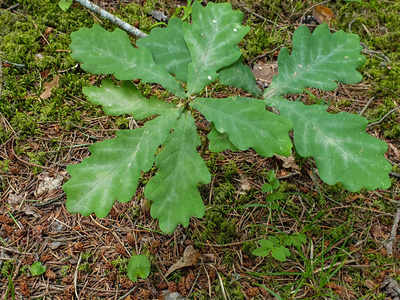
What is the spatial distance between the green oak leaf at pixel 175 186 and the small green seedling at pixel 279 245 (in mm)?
655

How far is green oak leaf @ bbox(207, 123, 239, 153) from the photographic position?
1779 mm

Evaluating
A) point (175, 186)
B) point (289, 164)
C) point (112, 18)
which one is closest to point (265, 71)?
point (289, 164)

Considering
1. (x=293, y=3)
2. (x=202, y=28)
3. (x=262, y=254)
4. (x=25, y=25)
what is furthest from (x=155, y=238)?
(x=293, y=3)

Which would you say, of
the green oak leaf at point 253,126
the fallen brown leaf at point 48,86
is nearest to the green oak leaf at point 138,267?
the green oak leaf at point 253,126

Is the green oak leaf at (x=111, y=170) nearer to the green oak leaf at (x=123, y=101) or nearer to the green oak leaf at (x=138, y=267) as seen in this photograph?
the green oak leaf at (x=123, y=101)

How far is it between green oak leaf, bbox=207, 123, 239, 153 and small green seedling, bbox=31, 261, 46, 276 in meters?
1.28

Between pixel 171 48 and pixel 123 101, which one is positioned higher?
pixel 171 48

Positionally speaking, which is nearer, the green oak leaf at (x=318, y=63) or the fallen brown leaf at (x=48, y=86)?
the green oak leaf at (x=318, y=63)

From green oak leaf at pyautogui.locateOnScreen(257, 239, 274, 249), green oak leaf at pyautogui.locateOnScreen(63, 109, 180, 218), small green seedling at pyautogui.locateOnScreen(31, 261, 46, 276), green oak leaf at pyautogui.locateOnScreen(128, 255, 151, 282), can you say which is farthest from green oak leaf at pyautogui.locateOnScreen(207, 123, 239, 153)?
small green seedling at pyautogui.locateOnScreen(31, 261, 46, 276)

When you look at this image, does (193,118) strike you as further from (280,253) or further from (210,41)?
(280,253)

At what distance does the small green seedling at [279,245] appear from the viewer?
6.91ft

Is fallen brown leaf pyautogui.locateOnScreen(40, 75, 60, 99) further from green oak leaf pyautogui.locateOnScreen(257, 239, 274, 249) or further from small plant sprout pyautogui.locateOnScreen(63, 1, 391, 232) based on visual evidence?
green oak leaf pyautogui.locateOnScreen(257, 239, 274, 249)

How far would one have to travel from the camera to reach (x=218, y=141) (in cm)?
179

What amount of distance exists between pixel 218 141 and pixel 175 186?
1.07 feet
